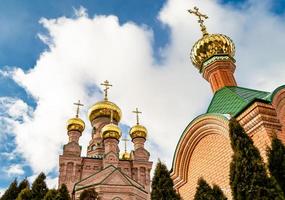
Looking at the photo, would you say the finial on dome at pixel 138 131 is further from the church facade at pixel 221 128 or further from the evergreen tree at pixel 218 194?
the evergreen tree at pixel 218 194

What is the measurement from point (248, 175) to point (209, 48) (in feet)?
24.3

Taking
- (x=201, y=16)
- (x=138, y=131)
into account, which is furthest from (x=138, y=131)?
(x=201, y=16)

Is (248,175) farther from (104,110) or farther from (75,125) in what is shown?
(104,110)

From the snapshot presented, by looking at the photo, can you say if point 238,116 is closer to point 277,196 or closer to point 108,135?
point 277,196

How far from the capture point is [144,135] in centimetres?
3114

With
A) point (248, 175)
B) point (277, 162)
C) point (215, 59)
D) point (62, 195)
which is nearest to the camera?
point (248, 175)

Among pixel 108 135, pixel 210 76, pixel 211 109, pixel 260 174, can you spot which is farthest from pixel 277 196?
pixel 108 135

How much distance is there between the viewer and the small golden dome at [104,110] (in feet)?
105

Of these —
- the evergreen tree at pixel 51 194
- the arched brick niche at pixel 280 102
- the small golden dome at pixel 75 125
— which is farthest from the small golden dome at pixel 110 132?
the arched brick niche at pixel 280 102

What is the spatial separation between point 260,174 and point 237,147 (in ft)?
2.13

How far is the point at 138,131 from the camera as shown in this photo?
30891mm

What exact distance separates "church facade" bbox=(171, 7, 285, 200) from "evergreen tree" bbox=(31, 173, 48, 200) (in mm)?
3788

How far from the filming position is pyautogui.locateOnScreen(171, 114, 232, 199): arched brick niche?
7277mm

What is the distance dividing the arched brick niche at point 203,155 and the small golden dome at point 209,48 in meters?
4.03
